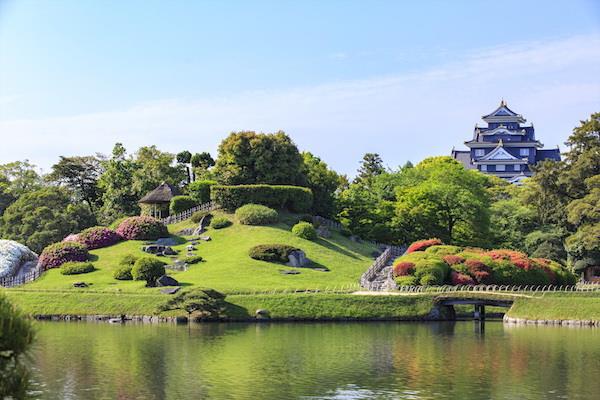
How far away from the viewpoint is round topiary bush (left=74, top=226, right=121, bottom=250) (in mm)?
81688

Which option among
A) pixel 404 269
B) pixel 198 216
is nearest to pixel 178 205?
pixel 198 216

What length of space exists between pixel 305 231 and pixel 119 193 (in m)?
28.3

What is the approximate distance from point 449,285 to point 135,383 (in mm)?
37170

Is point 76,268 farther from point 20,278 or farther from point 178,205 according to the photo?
point 178,205

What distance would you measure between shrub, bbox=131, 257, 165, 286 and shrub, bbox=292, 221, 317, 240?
18.4 meters

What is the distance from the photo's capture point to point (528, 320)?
58.5m

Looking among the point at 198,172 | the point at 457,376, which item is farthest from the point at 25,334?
the point at 198,172

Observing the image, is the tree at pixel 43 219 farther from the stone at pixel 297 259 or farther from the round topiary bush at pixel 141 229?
the stone at pixel 297 259

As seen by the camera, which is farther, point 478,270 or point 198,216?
point 198,216

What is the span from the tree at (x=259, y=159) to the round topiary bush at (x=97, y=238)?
14998 millimetres

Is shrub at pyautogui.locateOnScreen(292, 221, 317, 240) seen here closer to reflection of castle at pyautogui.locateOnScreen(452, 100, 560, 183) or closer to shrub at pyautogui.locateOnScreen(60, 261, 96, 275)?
shrub at pyautogui.locateOnScreen(60, 261, 96, 275)

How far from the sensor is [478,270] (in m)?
67.4

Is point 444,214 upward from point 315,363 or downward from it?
upward

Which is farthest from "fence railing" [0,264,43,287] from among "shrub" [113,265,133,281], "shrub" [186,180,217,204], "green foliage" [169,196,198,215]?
"shrub" [186,180,217,204]
